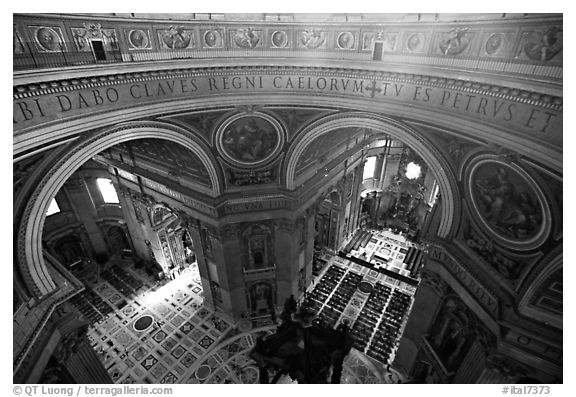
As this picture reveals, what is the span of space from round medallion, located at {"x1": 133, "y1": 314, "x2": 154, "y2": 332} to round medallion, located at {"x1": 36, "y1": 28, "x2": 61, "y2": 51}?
1628 centimetres

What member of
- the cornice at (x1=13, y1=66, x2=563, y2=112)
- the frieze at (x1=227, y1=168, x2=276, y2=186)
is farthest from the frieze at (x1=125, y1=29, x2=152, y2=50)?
the frieze at (x1=227, y1=168, x2=276, y2=186)

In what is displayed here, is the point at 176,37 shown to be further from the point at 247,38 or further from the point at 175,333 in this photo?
the point at 175,333

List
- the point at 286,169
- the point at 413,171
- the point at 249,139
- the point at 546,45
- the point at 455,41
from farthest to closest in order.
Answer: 1. the point at 413,171
2. the point at 286,169
3. the point at 249,139
4. the point at 455,41
5. the point at 546,45

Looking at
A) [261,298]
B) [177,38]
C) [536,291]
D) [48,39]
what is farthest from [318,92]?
[261,298]

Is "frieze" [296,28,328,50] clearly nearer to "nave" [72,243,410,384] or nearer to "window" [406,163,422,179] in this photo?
"nave" [72,243,410,384]

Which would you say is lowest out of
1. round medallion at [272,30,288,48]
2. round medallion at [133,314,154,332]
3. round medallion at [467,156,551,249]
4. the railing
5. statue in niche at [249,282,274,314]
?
round medallion at [133,314,154,332]

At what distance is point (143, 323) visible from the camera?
1889 centimetres

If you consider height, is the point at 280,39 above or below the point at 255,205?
above

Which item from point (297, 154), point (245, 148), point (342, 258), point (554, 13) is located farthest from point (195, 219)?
point (554, 13)

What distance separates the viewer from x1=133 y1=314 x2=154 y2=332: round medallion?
731 inches

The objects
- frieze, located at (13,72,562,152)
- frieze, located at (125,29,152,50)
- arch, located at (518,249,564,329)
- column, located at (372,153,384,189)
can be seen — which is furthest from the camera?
column, located at (372,153,384,189)

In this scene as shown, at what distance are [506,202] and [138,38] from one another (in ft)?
40.8

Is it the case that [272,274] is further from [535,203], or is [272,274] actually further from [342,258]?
[535,203]

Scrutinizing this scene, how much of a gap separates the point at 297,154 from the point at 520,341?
10092 millimetres
